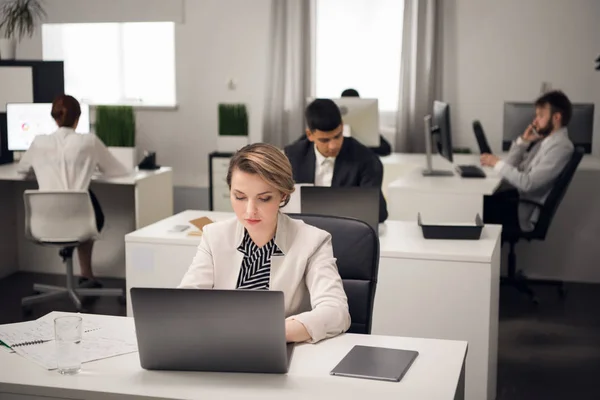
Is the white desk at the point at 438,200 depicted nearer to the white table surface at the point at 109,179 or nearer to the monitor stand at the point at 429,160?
the monitor stand at the point at 429,160

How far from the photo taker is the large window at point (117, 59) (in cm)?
892

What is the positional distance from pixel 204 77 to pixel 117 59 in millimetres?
1113

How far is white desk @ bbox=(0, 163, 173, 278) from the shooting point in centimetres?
565

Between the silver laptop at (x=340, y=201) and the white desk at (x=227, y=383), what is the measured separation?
3.94ft

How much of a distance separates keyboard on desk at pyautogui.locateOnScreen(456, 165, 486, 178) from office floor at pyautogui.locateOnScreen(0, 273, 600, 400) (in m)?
0.81

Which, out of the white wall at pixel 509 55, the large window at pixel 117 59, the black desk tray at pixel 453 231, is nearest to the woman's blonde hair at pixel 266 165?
the black desk tray at pixel 453 231

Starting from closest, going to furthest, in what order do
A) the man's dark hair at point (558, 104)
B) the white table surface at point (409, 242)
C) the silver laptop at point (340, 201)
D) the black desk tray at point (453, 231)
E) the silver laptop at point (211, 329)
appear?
1. the silver laptop at point (211, 329)
2. the silver laptop at point (340, 201)
3. the white table surface at point (409, 242)
4. the black desk tray at point (453, 231)
5. the man's dark hair at point (558, 104)

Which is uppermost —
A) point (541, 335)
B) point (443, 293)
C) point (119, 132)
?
point (119, 132)

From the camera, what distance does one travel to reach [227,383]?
188cm

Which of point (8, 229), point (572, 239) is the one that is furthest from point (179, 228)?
point (572, 239)

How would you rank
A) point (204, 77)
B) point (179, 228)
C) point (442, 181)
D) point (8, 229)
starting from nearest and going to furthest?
point (179, 228) < point (442, 181) < point (8, 229) < point (204, 77)

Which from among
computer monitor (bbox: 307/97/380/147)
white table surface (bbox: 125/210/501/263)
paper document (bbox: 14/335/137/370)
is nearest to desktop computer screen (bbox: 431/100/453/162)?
computer monitor (bbox: 307/97/380/147)

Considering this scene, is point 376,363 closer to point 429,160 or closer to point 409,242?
point 409,242

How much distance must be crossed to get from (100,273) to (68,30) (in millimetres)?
4234
